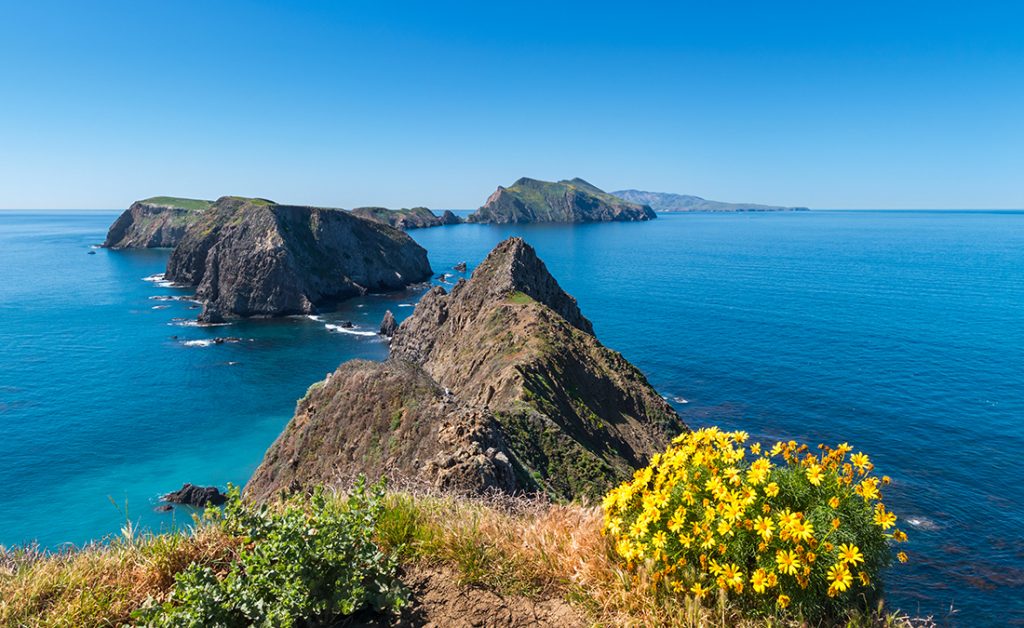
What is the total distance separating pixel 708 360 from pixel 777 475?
6980 centimetres

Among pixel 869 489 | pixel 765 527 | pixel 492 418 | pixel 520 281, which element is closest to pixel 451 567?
pixel 765 527

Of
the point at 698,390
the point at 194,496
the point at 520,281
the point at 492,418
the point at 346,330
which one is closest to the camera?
the point at 492,418

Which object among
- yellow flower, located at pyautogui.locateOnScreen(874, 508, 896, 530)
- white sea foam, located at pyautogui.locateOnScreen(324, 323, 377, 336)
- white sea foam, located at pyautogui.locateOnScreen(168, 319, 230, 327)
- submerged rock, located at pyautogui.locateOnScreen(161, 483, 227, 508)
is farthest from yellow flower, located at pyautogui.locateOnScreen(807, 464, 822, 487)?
white sea foam, located at pyautogui.locateOnScreen(168, 319, 230, 327)

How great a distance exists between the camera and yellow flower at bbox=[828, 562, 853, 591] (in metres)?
5.34

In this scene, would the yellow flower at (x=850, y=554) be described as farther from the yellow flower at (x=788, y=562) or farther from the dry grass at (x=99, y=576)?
the dry grass at (x=99, y=576)

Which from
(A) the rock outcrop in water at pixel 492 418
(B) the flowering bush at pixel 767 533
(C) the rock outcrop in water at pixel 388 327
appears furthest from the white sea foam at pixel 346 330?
(B) the flowering bush at pixel 767 533

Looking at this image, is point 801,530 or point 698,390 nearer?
point 801,530

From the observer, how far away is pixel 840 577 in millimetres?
5465

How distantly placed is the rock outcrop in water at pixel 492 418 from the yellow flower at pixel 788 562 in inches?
443

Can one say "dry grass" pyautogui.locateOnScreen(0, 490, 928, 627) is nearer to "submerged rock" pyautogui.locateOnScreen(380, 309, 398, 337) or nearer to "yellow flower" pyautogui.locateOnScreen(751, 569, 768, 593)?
"yellow flower" pyautogui.locateOnScreen(751, 569, 768, 593)

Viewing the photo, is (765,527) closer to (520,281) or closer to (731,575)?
(731,575)

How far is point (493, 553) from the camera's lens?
24.7 feet

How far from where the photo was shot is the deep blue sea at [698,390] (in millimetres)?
39750

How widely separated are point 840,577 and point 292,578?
19.1 feet
